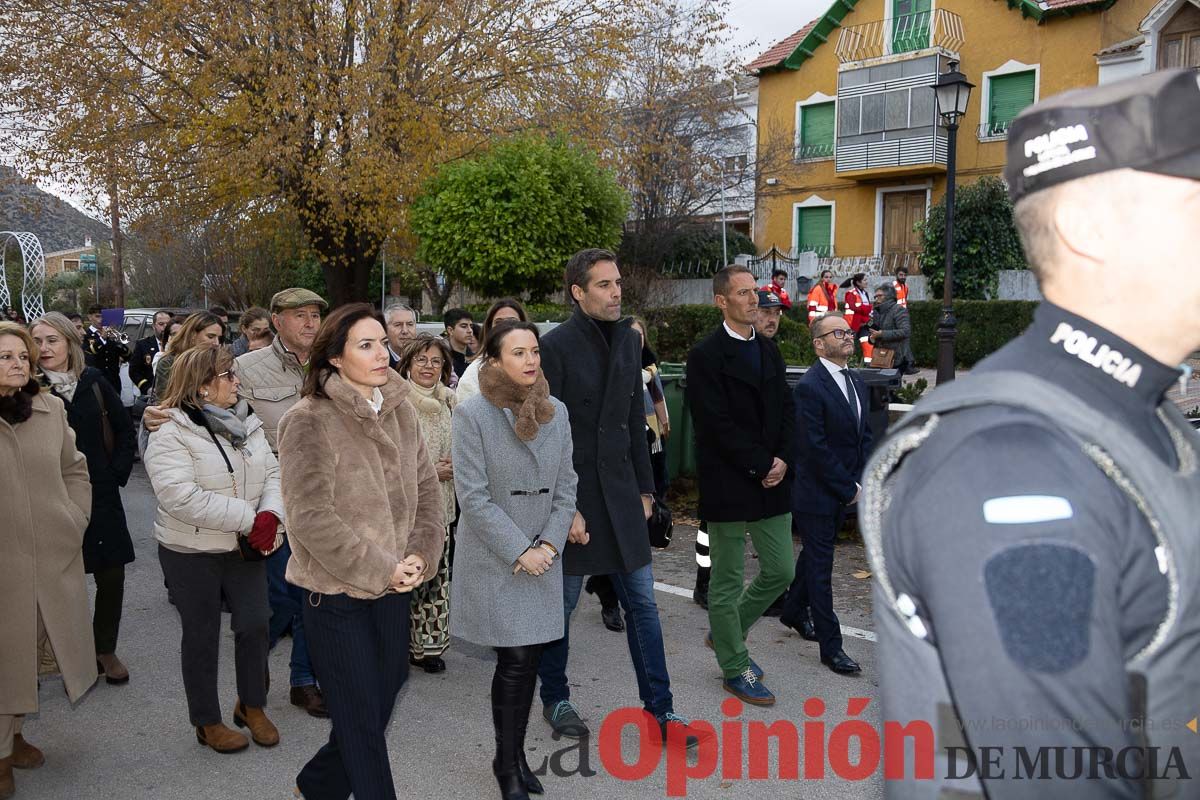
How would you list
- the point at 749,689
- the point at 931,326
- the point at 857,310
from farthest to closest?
the point at 931,326
the point at 857,310
the point at 749,689

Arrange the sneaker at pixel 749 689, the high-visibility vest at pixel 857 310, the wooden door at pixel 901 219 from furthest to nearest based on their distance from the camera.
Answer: the wooden door at pixel 901 219 → the high-visibility vest at pixel 857 310 → the sneaker at pixel 749 689

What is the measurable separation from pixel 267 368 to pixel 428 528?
2495 mm

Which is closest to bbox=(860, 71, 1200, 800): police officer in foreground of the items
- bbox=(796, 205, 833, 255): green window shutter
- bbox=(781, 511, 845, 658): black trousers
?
bbox=(781, 511, 845, 658): black trousers

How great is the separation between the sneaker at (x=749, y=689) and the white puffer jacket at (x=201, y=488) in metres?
2.35

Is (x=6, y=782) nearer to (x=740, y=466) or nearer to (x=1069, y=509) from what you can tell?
(x=740, y=466)

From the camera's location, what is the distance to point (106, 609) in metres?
5.36

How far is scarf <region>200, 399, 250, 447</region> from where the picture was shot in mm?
4523

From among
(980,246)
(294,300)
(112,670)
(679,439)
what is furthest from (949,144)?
(980,246)

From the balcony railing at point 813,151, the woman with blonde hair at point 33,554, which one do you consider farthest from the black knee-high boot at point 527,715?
the balcony railing at point 813,151

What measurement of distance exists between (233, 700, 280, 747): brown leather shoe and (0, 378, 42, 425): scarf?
162cm

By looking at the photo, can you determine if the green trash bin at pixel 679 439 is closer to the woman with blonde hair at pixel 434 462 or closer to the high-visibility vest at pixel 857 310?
the woman with blonde hair at pixel 434 462

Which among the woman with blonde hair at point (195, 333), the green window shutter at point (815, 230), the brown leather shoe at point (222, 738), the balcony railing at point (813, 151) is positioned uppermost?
the balcony railing at point (813, 151)

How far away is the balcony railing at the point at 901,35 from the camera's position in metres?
29.2

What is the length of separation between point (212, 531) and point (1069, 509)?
13.1 feet
